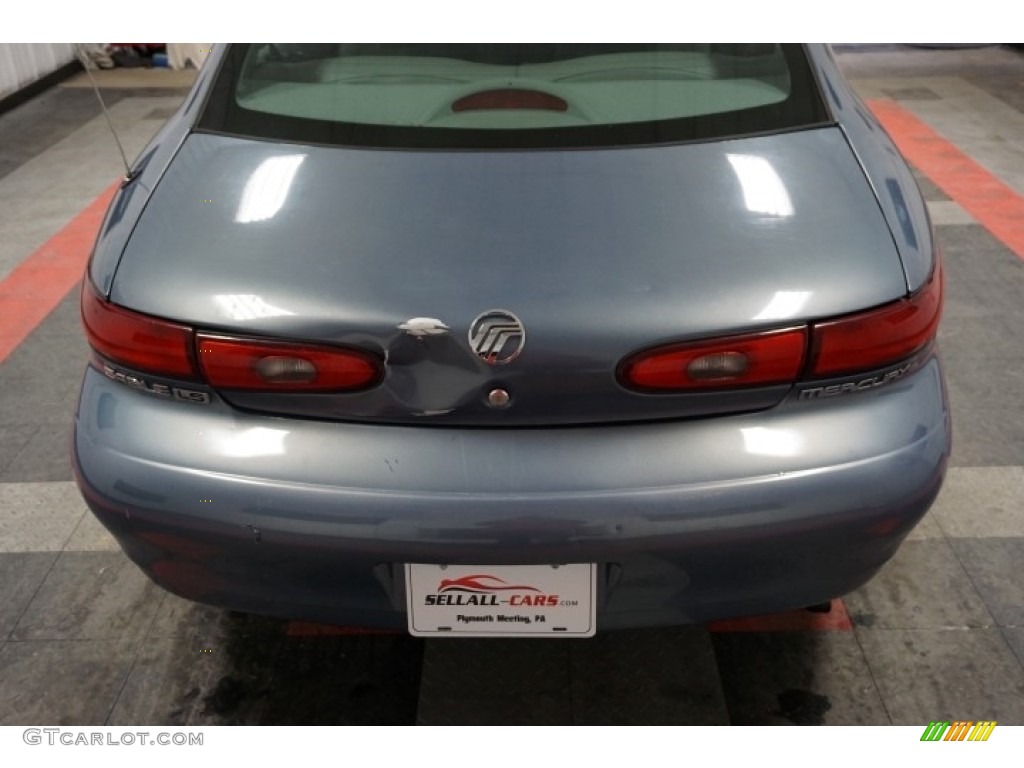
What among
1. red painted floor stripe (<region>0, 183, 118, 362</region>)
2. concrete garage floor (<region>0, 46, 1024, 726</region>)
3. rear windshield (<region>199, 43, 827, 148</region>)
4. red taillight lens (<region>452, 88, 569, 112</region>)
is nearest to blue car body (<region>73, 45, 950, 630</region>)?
rear windshield (<region>199, 43, 827, 148</region>)

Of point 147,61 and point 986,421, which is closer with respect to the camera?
point 986,421

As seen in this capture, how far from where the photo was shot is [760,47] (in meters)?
2.29

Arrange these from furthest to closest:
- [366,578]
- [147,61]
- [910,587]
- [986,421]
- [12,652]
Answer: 1. [147,61]
2. [986,421]
3. [910,587]
4. [12,652]
5. [366,578]

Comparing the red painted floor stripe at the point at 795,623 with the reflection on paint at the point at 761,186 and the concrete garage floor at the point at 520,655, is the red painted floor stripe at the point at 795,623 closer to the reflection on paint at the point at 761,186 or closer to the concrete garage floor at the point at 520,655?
the concrete garage floor at the point at 520,655

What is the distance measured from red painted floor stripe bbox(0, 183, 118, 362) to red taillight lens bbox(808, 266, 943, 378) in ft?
10.2

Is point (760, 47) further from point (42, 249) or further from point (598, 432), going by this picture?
point (42, 249)

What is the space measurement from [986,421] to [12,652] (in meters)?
2.74

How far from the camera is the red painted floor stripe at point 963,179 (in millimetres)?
4949

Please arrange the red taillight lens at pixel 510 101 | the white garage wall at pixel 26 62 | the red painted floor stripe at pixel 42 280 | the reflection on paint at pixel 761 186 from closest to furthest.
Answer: the reflection on paint at pixel 761 186
the red taillight lens at pixel 510 101
the red painted floor stripe at pixel 42 280
the white garage wall at pixel 26 62

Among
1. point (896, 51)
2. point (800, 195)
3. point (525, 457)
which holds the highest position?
point (800, 195)

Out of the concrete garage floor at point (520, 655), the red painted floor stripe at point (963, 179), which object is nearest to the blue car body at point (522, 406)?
the concrete garage floor at point (520, 655)

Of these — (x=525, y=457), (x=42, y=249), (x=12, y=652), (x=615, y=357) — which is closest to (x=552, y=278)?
(x=615, y=357)

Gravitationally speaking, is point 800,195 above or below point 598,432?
above

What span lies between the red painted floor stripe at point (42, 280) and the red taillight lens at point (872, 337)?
3.11 metres
